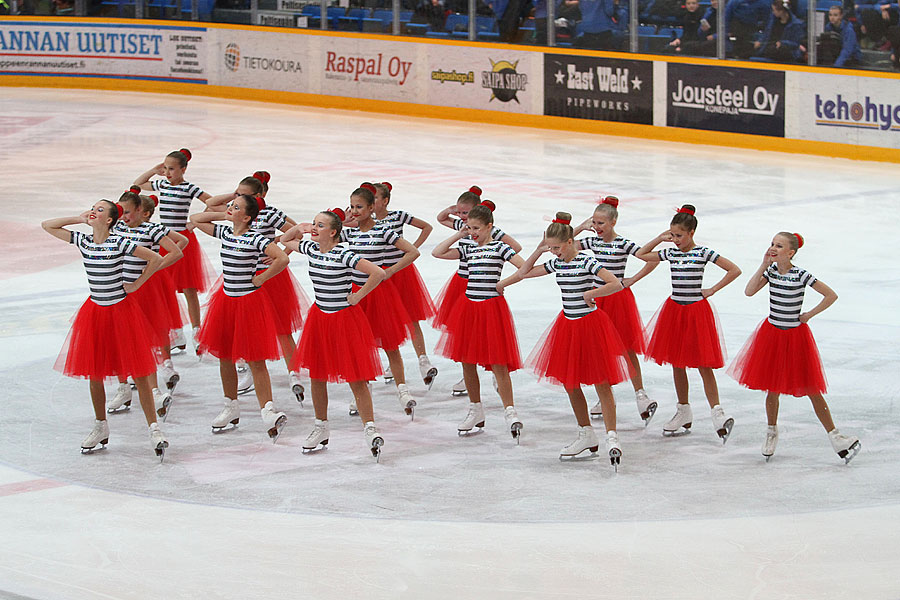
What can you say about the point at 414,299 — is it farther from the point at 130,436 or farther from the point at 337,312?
the point at 130,436

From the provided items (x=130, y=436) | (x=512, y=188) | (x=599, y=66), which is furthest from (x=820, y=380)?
(x=599, y=66)

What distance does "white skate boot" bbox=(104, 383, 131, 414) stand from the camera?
27.5 ft

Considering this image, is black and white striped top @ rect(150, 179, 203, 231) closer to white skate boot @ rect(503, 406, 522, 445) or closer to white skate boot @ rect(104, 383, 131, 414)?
white skate boot @ rect(104, 383, 131, 414)

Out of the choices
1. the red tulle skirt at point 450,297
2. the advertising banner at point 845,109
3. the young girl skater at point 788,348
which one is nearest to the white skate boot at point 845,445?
the young girl skater at point 788,348

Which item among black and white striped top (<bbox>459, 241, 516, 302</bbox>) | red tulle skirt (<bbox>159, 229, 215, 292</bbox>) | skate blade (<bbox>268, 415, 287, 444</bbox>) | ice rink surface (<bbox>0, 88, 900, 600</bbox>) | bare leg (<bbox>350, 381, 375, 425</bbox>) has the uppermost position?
black and white striped top (<bbox>459, 241, 516, 302</bbox>)

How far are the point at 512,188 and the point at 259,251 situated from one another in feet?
29.0

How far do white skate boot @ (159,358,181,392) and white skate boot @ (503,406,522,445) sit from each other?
227cm

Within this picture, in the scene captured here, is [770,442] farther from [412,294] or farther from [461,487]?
[412,294]

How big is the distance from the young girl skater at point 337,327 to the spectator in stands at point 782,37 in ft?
40.6

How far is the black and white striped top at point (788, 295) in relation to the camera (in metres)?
7.14

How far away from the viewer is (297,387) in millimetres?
8562

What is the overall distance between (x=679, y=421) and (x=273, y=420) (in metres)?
2.39

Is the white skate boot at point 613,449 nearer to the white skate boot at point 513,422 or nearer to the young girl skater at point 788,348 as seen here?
the white skate boot at point 513,422

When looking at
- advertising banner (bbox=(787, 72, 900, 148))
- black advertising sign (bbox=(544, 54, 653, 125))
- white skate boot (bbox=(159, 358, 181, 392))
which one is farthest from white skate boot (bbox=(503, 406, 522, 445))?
black advertising sign (bbox=(544, 54, 653, 125))
